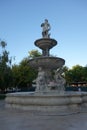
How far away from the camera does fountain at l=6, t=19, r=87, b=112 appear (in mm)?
10516

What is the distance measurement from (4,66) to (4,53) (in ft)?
8.06

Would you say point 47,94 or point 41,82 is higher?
point 41,82

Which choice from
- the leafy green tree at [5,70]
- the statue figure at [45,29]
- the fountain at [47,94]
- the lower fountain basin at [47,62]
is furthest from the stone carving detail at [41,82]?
the leafy green tree at [5,70]

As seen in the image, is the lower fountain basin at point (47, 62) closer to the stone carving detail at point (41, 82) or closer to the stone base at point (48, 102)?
the stone carving detail at point (41, 82)

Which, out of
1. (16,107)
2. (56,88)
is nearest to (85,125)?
Result: (16,107)

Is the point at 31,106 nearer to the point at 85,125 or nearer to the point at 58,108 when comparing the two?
the point at 58,108

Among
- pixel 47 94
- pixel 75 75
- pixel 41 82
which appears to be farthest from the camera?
pixel 75 75

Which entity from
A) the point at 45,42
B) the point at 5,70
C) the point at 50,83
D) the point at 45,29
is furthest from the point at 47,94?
the point at 5,70

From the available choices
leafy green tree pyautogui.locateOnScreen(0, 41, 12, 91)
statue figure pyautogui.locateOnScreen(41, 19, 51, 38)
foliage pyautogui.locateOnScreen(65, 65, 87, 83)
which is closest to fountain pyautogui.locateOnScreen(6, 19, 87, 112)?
statue figure pyautogui.locateOnScreen(41, 19, 51, 38)

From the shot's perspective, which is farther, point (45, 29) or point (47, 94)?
point (45, 29)

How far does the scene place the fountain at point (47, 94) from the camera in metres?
10.5

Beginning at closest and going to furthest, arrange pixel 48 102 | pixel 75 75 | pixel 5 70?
pixel 48 102 < pixel 5 70 < pixel 75 75

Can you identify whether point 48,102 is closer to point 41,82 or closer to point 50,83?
point 41,82

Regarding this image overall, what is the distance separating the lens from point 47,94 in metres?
11.7
